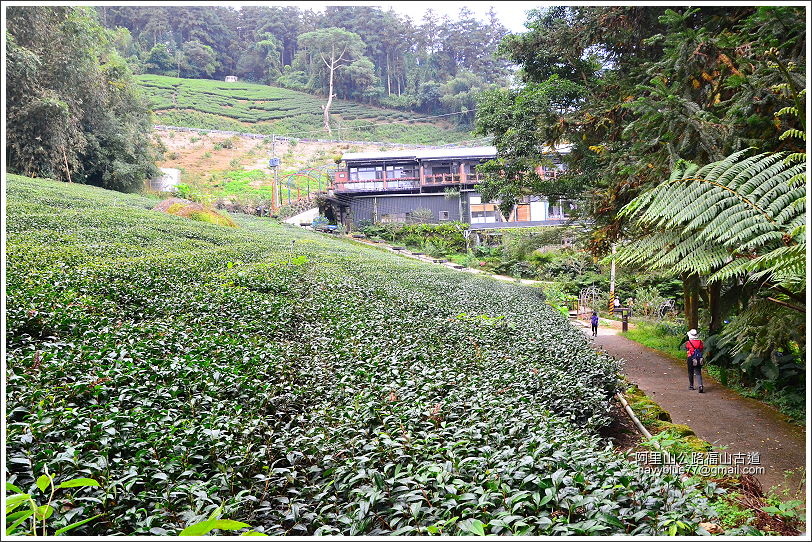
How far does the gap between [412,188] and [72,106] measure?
806 inches

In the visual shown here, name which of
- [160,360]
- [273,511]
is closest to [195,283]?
[160,360]

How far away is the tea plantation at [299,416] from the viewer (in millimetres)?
2197

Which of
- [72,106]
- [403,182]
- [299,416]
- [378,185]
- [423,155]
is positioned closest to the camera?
[299,416]

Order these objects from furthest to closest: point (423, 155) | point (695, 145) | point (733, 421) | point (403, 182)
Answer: point (403, 182) < point (423, 155) < point (733, 421) < point (695, 145)

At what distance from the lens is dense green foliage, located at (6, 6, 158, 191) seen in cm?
2011

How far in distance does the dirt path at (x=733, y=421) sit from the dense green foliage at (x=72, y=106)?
17526 mm

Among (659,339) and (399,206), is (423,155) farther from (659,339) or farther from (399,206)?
(659,339)

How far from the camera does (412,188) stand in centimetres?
3841

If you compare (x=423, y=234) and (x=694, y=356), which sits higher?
(x=423, y=234)

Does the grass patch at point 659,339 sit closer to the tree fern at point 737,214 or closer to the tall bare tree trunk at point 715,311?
the tall bare tree trunk at point 715,311

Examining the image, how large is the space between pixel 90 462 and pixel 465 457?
66.2 inches

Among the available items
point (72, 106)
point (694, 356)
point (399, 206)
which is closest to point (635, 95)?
point (694, 356)

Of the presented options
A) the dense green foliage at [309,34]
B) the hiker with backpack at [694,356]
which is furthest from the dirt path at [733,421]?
the dense green foliage at [309,34]

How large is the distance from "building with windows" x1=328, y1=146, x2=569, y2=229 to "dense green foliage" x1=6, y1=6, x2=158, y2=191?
1267 cm
